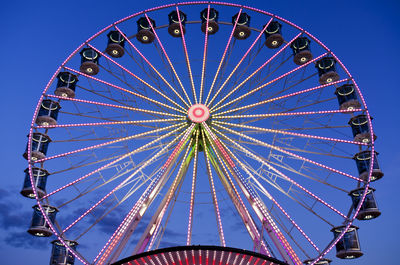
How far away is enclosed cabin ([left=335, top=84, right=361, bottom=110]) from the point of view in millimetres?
17781

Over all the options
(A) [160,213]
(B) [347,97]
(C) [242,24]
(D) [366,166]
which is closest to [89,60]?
(C) [242,24]

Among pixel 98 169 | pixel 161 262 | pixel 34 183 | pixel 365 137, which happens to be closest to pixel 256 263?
pixel 161 262

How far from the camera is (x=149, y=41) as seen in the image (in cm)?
2109

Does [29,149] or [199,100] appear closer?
[29,149]

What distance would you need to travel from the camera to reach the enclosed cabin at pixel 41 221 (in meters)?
16.0

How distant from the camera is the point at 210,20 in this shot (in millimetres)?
20422

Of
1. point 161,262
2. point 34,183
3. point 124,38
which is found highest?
point 124,38

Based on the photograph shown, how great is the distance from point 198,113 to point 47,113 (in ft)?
21.9

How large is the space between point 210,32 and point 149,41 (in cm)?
322

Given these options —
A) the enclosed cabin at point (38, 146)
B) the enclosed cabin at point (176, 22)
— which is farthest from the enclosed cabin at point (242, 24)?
the enclosed cabin at point (38, 146)

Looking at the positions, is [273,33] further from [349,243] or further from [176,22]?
[349,243]

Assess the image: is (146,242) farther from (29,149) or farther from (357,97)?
(357,97)

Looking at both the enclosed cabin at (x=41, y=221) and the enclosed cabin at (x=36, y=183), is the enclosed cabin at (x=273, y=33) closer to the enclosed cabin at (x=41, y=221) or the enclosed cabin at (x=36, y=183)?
the enclosed cabin at (x=36, y=183)

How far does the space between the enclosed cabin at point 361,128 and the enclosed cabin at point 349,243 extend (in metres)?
3.72
